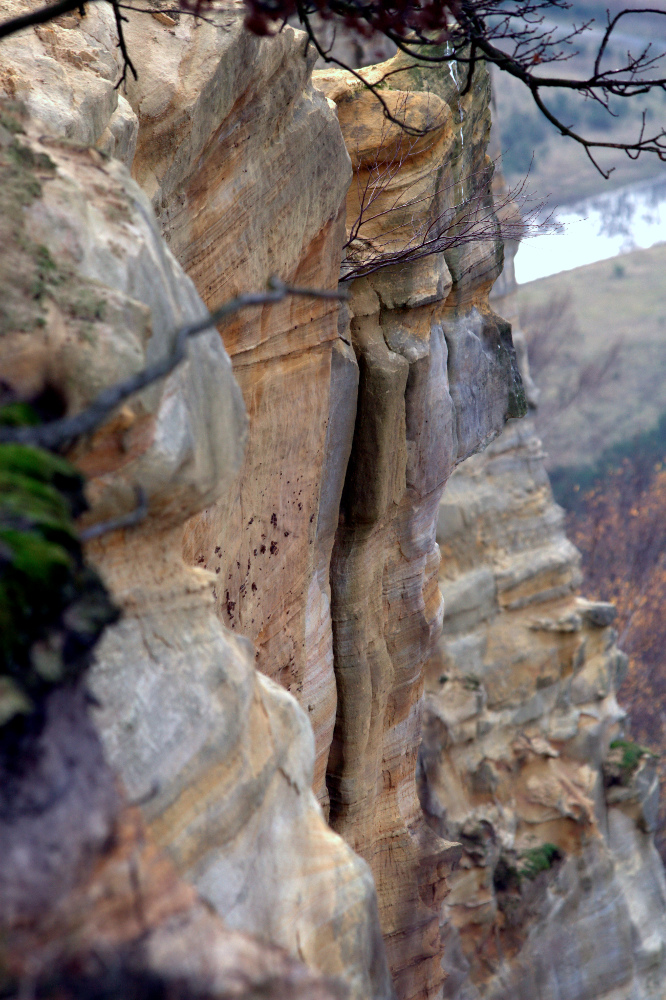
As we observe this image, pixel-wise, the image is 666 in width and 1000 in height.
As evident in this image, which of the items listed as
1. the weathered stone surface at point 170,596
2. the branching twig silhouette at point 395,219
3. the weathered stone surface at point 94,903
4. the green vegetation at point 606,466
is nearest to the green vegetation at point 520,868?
the branching twig silhouette at point 395,219

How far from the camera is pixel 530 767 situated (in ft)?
38.3

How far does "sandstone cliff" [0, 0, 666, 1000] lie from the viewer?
2.68 meters

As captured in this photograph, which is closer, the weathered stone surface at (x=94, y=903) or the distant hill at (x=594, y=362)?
the weathered stone surface at (x=94, y=903)

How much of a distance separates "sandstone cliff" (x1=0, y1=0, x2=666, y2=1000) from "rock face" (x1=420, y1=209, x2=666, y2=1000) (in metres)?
0.06

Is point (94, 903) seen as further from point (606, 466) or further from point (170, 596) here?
point (606, 466)

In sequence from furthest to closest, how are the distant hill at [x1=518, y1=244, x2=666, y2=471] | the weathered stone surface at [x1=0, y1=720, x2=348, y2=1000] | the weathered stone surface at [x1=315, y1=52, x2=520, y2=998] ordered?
the distant hill at [x1=518, y1=244, x2=666, y2=471], the weathered stone surface at [x1=315, y1=52, x2=520, y2=998], the weathered stone surface at [x1=0, y1=720, x2=348, y2=1000]

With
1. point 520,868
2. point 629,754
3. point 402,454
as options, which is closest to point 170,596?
point 402,454

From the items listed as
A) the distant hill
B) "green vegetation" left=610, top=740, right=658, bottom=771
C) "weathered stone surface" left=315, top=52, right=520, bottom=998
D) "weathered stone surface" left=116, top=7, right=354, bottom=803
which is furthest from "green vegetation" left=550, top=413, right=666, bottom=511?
"weathered stone surface" left=116, top=7, right=354, bottom=803

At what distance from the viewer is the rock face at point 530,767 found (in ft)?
34.0

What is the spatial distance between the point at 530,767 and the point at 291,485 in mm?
7743

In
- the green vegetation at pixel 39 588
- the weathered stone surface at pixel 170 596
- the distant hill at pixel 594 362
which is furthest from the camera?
the distant hill at pixel 594 362

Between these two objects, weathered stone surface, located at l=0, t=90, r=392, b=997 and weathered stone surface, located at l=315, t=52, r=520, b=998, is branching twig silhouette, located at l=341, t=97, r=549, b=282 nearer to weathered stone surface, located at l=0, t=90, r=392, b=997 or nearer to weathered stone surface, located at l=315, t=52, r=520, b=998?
weathered stone surface, located at l=315, t=52, r=520, b=998

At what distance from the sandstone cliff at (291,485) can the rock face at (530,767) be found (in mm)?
56

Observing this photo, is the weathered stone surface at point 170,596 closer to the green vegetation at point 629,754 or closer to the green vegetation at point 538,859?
the green vegetation at point 538,859
